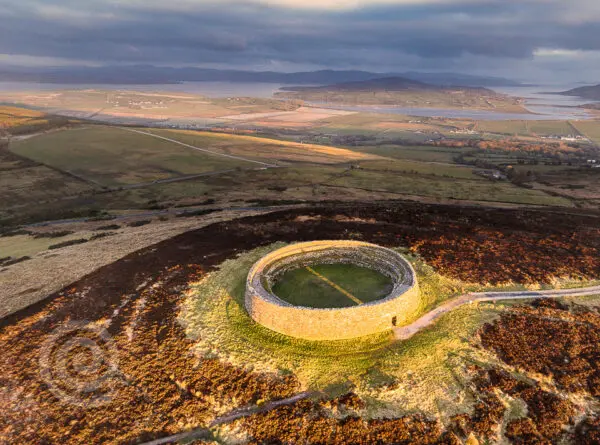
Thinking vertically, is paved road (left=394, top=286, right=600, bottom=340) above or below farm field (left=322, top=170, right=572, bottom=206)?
below

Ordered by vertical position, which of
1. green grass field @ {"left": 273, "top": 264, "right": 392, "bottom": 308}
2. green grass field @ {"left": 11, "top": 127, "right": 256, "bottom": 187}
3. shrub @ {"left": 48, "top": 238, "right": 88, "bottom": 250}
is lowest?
shrub @ {"left": 48, "top": 238, "right": 88, "bottom": 250}

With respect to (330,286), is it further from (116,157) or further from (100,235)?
(116,157)

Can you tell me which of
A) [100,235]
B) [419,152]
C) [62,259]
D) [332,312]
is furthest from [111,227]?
[419,152]

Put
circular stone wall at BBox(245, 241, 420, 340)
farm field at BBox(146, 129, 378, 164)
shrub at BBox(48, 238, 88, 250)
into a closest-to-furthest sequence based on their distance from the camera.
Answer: circular stone wall at BBox(245, 241, 420, 340), shrub at BBox(48, 238, 88, 250), farm field at BBox(146, 129, 378, 164)

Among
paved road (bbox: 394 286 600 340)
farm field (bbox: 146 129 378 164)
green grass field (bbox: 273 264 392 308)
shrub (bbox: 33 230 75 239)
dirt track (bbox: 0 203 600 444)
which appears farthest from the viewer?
farm field (bbox: 146 129 378 164)

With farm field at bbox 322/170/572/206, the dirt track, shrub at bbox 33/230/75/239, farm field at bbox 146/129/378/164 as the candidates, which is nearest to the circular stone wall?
the dirt track

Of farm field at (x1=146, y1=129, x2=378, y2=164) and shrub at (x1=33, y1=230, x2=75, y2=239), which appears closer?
shrub at (x1=33, y1=230, x2=75, y2=239)

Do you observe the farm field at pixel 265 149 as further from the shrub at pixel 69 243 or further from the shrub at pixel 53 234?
the shrub at pixel 69 243

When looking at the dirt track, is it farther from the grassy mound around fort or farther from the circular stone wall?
the circular stone wall
